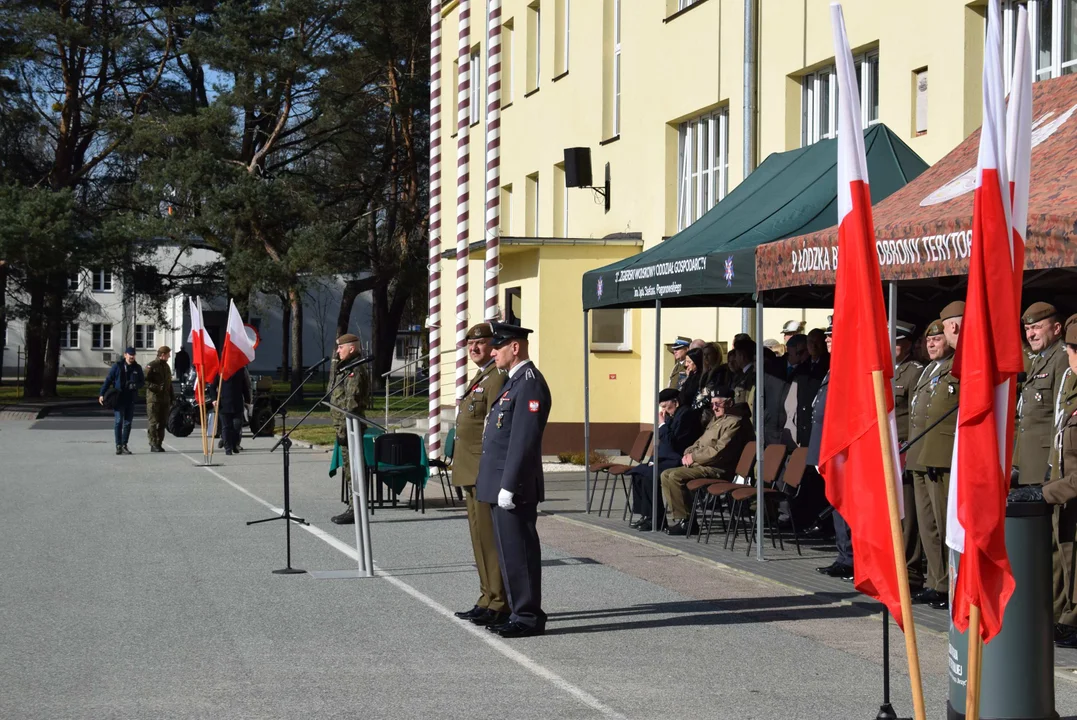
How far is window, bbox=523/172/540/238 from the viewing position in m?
29.9

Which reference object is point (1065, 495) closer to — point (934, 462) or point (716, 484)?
point (934, 462)

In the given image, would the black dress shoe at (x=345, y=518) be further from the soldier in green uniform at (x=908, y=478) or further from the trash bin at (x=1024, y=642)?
the trash bin at (x=1024, y=642)

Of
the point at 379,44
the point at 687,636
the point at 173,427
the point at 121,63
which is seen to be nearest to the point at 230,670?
the point at 687,636

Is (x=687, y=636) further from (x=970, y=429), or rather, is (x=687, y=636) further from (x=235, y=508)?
(x=235, y=508)

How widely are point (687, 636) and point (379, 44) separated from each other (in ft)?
127

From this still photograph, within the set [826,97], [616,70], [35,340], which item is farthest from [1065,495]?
[35,340]

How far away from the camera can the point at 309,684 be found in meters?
7.02

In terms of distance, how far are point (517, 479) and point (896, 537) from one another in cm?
377

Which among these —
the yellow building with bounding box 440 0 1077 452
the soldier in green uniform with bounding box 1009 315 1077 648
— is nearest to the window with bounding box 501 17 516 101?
the yellow building with bounding box 440 0 1077 452

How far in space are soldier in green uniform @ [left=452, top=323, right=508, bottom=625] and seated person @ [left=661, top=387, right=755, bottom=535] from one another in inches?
174

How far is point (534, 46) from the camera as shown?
29.7 m

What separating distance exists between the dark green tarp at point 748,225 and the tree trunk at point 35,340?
3695 centimetres

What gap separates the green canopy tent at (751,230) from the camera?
466 inches

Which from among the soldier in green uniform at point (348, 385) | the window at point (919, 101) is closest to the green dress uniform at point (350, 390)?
the soldier in green uniform at point (348, 385)
